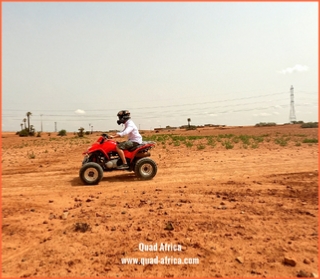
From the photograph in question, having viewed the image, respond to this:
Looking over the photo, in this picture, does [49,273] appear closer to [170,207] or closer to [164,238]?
[164,238]

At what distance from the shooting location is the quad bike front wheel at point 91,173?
24.3ft

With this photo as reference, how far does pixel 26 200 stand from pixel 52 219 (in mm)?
1291

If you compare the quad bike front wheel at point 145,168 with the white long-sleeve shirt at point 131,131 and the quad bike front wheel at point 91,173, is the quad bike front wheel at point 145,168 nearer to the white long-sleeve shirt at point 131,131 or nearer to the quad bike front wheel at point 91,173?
the white long-sleeve shirt at point 131,131

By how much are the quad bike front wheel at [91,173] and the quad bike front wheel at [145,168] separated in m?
1.13

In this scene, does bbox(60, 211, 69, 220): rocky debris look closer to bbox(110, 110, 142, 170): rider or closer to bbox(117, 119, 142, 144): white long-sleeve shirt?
bbox(110, 110, 142, 170): rider

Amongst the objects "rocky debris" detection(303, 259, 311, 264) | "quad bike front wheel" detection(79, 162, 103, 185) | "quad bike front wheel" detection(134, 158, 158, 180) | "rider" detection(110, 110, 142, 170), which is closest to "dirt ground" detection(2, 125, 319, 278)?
"rocky debris" detection(303, 259, 311, 264)

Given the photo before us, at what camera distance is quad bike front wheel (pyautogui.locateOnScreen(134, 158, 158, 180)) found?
26.1 feet

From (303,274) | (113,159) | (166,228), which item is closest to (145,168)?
(113,159)

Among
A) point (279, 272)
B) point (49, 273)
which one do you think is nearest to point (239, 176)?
point (279, 272)

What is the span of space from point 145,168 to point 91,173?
5.34ft

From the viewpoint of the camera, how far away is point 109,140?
26.1 feet

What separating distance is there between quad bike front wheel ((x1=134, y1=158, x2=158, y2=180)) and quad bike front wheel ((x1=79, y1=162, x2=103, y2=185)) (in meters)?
1.13

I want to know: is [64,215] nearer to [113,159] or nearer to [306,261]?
[113,159]

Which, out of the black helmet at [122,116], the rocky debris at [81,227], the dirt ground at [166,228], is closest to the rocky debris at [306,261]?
the dirt ground at [166,228]
